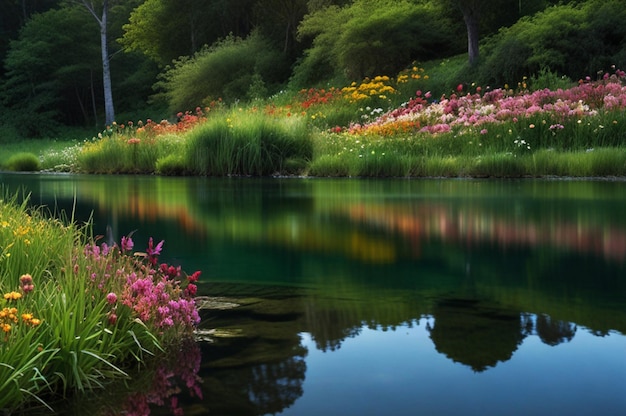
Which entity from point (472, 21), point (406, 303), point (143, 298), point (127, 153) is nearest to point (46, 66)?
point (127, 153)

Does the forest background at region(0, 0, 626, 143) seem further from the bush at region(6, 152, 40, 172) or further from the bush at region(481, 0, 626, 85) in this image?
the bush at region(6, 152, 40, 172)

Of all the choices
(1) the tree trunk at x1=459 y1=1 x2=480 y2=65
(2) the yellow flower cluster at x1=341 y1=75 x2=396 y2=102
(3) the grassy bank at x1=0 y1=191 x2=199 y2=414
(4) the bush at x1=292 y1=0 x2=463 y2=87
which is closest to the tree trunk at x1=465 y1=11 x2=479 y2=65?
(1) the tree trunk at x1=459 y1=1 x2=480 y2=65

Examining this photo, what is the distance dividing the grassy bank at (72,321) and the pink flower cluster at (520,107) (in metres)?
12.8

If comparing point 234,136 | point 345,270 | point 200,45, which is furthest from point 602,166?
point 200,45

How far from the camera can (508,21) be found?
27.4 m

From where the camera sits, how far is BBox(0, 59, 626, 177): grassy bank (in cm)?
1460

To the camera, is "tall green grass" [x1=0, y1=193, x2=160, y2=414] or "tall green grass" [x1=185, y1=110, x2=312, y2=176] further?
"tall green grass" [x1=185, y1=110, x2=312, y2=176]

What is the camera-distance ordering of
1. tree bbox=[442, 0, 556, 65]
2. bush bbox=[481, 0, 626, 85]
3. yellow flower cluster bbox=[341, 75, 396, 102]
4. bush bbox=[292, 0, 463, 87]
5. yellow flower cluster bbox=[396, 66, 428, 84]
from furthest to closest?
bush bbox=[292, 0, 463, 87], yellow flower cluster bbox=[396, 66, 428, 84], tree bbox=[442, 0, 556, 65], yellow flower cluster bbox=[341, 75, 396, 102], bush bbox=[481, 0, 626, 85]

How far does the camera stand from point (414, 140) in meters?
16.6

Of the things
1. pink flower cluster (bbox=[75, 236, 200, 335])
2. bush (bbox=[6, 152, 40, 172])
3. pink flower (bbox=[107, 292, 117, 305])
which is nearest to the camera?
pink flower (bbox=[107, 292, 117, 305])

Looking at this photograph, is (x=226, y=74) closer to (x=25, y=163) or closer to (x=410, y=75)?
(x=410, y=75)

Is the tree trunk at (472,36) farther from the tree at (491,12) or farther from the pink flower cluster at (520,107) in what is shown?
the pink flower cluster at (520,107)

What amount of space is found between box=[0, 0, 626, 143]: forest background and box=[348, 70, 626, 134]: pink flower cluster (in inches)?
103

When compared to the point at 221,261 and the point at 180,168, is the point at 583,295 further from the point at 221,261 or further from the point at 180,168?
the point at 180,168
